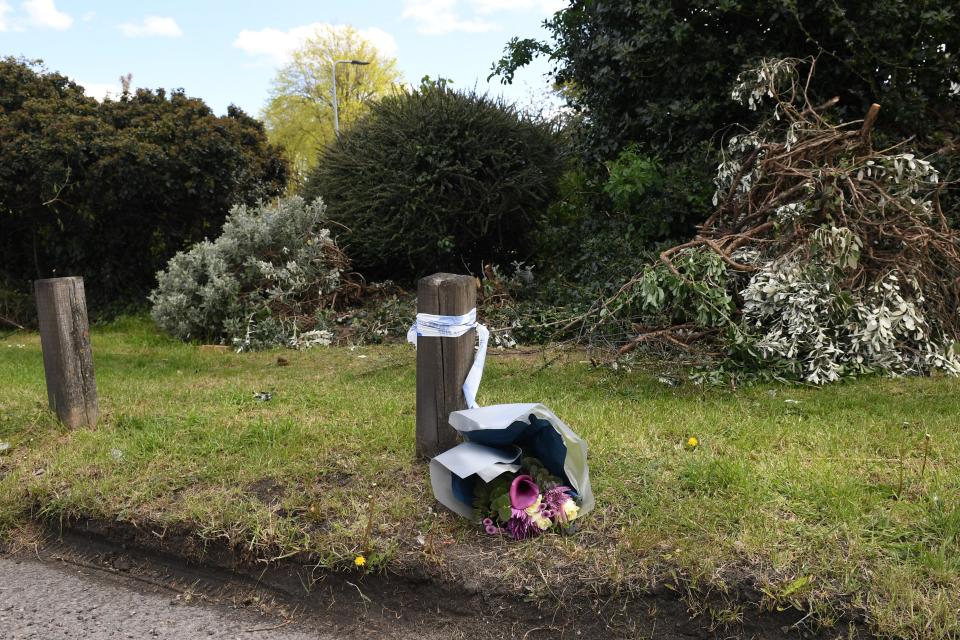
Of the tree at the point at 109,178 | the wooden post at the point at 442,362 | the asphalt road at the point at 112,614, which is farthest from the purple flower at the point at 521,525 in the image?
the tree at the point at 109,178

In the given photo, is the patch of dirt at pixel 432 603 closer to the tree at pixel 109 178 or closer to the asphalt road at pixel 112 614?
the asphalt road at pixel 112 614

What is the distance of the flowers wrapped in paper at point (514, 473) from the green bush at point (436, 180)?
6771mm

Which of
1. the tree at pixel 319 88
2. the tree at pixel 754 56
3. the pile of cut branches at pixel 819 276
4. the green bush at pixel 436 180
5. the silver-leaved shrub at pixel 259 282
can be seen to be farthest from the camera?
the tree at pixel 319 88

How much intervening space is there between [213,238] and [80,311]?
8.07 m

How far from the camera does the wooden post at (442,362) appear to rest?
3.32 m

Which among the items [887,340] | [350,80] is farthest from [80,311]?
[350,80]

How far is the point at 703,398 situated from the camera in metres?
5.05

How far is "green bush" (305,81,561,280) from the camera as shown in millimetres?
9680

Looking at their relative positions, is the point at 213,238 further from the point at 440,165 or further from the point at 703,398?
the point at 703,398

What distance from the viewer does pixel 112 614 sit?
2912 millimetres

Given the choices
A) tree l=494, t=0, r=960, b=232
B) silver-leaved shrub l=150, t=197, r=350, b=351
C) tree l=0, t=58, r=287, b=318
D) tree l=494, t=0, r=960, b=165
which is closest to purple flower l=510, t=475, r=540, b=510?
tree l=494, t=0, r=960, b=232

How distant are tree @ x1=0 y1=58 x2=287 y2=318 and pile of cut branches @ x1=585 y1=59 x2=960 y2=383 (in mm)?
7606

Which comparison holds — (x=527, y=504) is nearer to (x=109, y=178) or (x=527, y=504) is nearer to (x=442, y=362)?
(x=442, y=362)

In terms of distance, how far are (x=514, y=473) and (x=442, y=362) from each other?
2.03 ft
